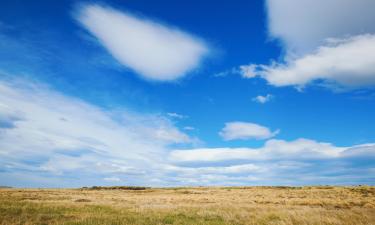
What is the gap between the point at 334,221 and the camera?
14.3 metres

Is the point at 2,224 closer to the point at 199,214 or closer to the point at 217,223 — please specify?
the point at 217,223

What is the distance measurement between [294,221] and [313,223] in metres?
1.42

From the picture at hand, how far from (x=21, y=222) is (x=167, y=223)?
741cm

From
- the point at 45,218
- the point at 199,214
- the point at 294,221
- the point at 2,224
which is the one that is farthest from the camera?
the point at 199,214

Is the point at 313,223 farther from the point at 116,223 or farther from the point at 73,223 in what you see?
the point at 73,223

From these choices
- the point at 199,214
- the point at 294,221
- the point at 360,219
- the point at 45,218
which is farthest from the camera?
the point at 199,214

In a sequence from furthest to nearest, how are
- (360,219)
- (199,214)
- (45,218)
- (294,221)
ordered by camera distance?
(199,214) < (45,218) < (294,221) < (360,219)

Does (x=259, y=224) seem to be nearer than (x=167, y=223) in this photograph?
Yes

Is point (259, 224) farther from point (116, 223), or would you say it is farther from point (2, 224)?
point (2, 224)

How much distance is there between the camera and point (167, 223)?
54.7 feet

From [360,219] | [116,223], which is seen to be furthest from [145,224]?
A: [360,219]

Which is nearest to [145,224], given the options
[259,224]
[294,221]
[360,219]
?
[259,224]

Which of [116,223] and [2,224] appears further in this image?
[116,223]

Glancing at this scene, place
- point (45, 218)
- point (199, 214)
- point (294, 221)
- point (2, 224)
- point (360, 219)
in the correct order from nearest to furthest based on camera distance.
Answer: point (2, 224) → point (360, 219) → point (294, 221) → point (45, 218) → point (199, 214)
